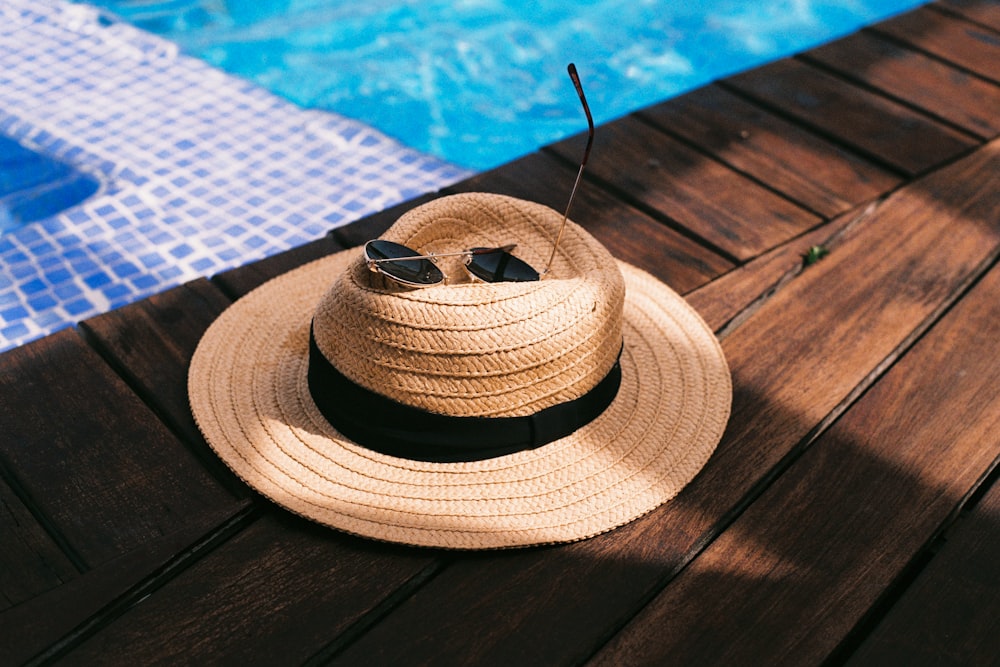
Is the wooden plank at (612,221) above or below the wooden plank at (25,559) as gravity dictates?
above

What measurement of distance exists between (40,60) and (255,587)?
117 inches

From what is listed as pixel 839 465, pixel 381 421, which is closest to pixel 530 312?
pixel 381 421

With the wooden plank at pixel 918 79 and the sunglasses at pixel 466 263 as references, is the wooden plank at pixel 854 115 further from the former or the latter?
the sunglasses at pixel 466 263

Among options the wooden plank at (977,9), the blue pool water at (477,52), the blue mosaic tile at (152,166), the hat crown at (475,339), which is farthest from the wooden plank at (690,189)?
the wooden plank at (977,9)

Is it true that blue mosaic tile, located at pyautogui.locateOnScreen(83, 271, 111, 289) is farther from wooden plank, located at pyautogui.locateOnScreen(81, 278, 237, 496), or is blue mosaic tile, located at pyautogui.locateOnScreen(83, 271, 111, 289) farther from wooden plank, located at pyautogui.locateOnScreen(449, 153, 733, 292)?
wooden plank, located at pyautogui.locateOnScreen(449, 153, 733, 292)

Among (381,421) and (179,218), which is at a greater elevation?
(381,421)

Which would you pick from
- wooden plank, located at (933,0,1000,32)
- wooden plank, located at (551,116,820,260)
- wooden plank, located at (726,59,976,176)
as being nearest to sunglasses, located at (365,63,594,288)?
wooden plank, located at (551,116,820,260)

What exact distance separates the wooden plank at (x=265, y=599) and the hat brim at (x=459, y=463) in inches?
1.9

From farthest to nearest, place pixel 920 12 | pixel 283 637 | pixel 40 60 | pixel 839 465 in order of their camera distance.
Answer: pixel 40 60 → pixel 920 12 → pixel 839 465 → pixel 283 637

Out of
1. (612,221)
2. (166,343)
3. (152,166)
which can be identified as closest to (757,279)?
(612,221)

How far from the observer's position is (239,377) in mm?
1568

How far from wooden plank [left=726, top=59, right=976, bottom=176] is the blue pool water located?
1228 mm

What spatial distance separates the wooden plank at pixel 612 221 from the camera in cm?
200

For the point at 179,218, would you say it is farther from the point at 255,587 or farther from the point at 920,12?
the point at 920,12
